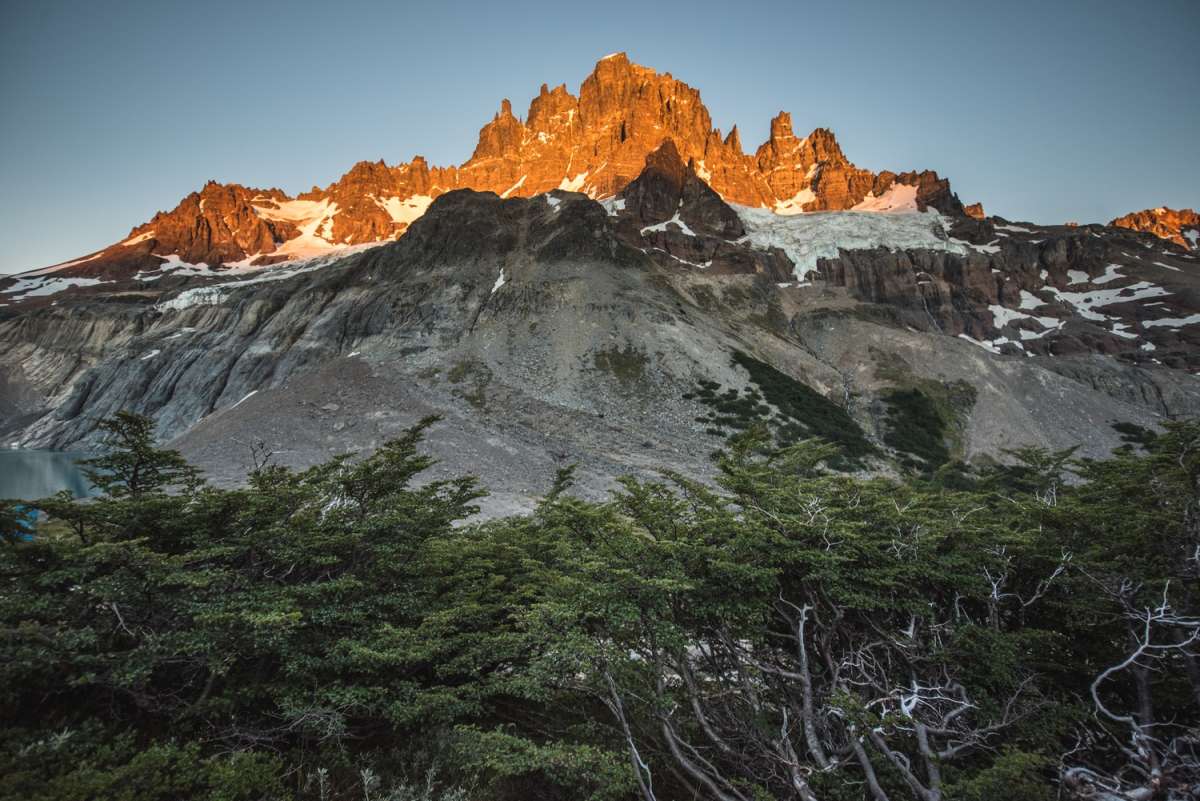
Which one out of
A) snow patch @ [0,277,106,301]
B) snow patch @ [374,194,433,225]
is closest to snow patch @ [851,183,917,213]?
snow patch @ [374,194,433,225]

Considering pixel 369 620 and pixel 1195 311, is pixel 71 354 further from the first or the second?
pixel 1195 311

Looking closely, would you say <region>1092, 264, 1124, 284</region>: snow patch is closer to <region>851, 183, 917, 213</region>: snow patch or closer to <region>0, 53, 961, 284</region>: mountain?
<region>0, 53, 961, 284</region>: mountain

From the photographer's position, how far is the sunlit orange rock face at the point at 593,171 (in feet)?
454

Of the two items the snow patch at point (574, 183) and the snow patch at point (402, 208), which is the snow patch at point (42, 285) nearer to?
the snow patch at point (402, 208)

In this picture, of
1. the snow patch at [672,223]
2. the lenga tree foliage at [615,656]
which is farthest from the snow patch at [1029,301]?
the lenga tree foliage at [615,656]

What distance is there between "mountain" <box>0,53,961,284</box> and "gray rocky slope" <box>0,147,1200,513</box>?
4071 cm

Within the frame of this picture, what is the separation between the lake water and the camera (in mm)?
39438

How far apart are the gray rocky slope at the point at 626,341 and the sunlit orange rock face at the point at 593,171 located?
1612 inches

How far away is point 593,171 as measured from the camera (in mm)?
135625

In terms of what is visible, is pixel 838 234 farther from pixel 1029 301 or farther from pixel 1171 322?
pixel 1171 322

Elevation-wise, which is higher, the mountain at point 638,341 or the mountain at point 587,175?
the mountain at point 587,175

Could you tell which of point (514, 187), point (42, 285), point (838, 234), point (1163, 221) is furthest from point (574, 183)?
point (1163, 221)

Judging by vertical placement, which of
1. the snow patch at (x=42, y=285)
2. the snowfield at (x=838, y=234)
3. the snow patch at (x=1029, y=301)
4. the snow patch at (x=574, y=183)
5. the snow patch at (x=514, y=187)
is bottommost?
the snow patch at (x=1029, y=301)

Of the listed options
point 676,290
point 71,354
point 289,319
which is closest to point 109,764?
point 676,290
